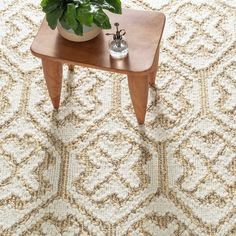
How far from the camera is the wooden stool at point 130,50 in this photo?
1.24m

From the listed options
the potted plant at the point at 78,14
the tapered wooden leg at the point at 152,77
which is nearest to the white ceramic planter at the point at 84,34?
the potted plant at the point at 78,14

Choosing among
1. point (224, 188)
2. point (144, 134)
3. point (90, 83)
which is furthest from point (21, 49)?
point (224, 188)

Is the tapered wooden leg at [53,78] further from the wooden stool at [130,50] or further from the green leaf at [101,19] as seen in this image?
the green leaf at [101,19]

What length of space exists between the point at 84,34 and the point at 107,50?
0.24 feet

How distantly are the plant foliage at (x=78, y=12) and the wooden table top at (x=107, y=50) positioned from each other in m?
0.08

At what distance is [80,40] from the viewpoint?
1264 millimetres

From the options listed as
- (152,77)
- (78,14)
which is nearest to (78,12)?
(78,14)

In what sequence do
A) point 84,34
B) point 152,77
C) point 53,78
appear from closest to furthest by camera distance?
point 84,34 → point 53,78 → point 152,77

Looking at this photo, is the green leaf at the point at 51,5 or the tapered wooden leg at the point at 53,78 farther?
the tapered wooden leg at the point at 53,78

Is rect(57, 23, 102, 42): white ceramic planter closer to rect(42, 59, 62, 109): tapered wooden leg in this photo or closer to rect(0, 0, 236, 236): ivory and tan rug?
rect(42, 59, 62, 109): tapered wooden leg

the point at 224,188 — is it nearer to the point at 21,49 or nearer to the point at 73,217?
the point at 73,217

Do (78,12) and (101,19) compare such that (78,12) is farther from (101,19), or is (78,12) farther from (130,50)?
(130,50)

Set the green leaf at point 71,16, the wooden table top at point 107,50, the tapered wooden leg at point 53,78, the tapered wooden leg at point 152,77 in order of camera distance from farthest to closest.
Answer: the tapered wooden leg at point 152,77 < the tapered wooden leg at point 53,78 < the wooden table top at point 107,50 < the green leaf at point 71,16

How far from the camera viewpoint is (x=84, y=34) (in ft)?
4.08
